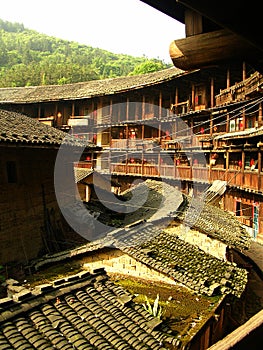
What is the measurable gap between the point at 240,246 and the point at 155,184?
30.0 feet

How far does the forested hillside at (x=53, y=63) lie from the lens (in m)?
64.9

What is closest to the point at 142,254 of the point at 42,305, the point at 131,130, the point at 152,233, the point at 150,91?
the point at 152,233

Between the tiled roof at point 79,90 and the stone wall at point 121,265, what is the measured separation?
66.4 ft

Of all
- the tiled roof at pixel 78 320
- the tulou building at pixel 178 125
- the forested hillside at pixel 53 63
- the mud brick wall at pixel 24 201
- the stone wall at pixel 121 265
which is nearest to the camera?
the tiled roof at pixel 78 320

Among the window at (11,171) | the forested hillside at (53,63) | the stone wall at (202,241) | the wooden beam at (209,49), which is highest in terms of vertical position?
the forested hillside at (53,63)

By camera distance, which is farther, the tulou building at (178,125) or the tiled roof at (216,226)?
the tulou building at (178,125)

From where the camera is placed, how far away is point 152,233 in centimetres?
1141

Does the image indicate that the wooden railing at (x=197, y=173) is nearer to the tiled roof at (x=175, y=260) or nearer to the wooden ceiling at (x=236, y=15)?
the tiled roof at (x=175, y=260)

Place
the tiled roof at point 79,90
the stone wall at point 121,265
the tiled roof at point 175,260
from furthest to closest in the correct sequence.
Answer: the tiled roof at point 79,90 < the stone wall at point 121,265 < the tiled roof at point 175,260

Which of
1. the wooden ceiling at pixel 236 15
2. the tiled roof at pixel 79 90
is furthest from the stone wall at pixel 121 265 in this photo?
the tiled roof at pixel 79 90

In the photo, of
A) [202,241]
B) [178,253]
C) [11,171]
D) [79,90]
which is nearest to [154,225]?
[178,253]

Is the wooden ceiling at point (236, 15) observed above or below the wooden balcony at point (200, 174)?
above

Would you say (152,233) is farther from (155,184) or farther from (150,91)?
(150,91)

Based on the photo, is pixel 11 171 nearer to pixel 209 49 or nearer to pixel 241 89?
pixel 209 49
